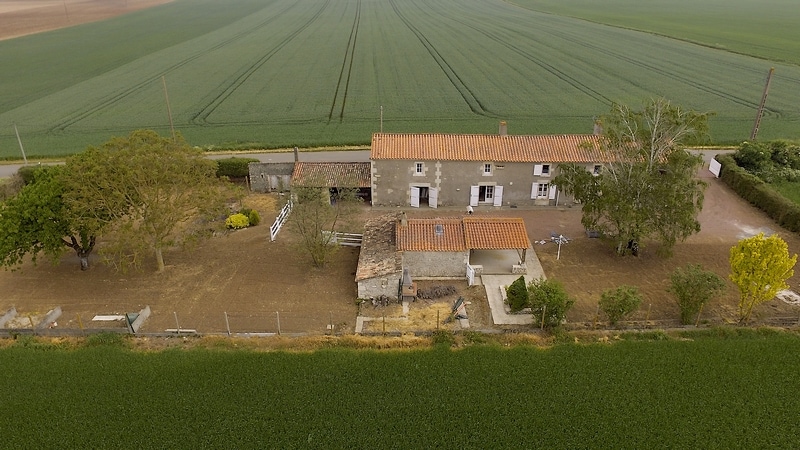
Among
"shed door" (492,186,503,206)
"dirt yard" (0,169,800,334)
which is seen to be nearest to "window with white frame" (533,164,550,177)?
"shed door" (492,186,503,206)

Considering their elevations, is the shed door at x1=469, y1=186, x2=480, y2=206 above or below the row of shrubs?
above

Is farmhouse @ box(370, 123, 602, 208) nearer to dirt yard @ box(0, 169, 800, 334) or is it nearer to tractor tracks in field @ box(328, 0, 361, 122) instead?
dirt yard @ box(0, 169, 800, 334)

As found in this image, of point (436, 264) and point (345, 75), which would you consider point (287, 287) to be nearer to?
point (436, 264)

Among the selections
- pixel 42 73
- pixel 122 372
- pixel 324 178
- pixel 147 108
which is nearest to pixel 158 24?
pixel 42 73

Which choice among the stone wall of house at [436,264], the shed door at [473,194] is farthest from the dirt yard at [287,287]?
the shed door at [473,194]

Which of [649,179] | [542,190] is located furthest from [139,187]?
[649,179]

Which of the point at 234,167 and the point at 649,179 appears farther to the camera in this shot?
the point at 234,167
